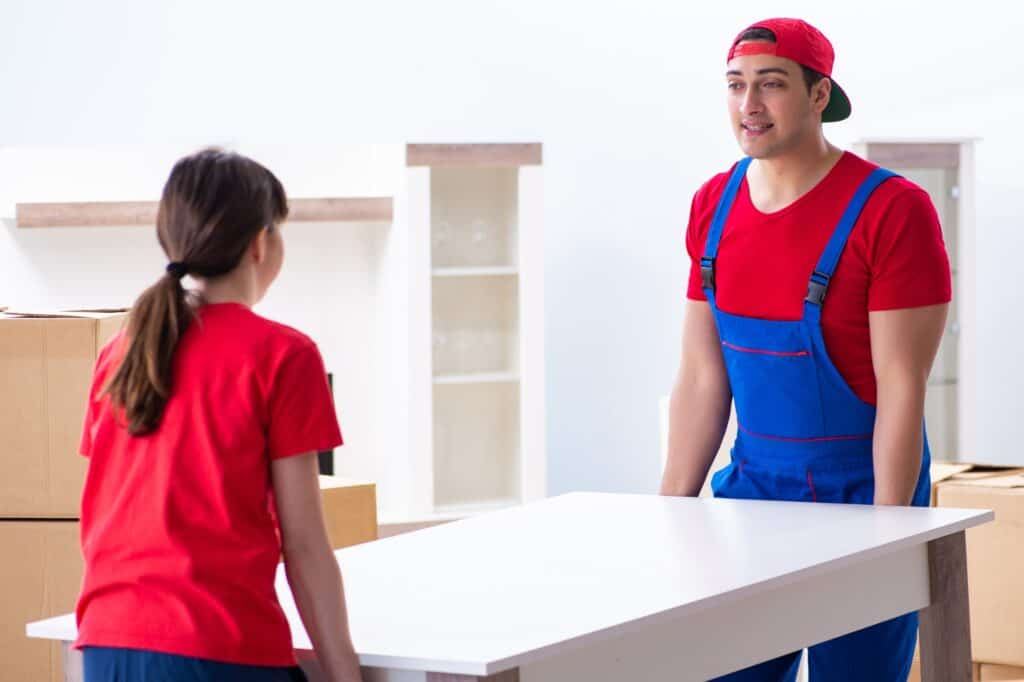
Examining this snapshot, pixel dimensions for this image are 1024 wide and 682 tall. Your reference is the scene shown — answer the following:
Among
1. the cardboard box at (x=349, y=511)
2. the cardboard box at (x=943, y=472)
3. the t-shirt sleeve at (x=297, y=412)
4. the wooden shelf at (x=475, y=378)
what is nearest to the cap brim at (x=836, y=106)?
the cardboard box at (x=943, y=472)

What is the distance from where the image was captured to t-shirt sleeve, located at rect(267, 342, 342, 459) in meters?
1.50

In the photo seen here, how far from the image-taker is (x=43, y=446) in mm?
2654

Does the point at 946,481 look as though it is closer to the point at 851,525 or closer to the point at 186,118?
the point at 851,525

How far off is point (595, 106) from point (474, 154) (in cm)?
76

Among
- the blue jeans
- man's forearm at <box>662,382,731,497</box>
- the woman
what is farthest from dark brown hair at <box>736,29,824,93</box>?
the blue jeans

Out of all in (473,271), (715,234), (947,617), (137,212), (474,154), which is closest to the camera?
(947,617)

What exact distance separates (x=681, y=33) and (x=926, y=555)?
11.3 ft

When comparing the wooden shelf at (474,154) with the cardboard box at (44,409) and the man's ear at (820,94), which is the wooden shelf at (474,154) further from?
the man's ear at (820,94)

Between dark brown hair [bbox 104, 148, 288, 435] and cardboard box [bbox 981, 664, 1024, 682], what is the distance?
6.15 feet

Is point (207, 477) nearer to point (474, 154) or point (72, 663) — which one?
point (72, 663)

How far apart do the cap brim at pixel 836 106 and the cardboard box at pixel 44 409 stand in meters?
1.25

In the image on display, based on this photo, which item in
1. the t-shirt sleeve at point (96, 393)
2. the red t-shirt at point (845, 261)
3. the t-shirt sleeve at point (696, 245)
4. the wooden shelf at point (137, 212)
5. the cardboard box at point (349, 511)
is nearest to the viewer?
the t-shirt sleeve at point (96, 393)

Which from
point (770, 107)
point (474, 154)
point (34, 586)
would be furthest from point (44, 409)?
point (474, 154)

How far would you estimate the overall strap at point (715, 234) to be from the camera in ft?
7.89
